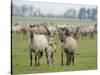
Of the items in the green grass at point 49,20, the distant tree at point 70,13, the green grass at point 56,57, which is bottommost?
the green grass at point 56,57

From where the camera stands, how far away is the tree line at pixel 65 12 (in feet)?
7.93

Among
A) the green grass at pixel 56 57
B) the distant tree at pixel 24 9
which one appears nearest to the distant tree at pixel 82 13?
the green grass at pixel 56 57

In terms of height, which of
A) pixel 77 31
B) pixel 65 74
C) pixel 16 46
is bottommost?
pixel 65 74

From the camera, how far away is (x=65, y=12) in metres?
2.61

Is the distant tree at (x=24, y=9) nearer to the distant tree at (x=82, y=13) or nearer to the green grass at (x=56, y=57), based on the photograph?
the green grass at (x=56, y=57)

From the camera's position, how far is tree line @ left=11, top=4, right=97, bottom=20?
2.42 meters

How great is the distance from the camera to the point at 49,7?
2.54 m

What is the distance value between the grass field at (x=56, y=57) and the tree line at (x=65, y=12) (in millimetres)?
60

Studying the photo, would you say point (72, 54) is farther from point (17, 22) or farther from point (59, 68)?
point (17, 22)

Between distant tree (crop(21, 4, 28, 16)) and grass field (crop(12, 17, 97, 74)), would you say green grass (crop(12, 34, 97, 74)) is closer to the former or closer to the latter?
grass field (crop(12, 17, 97, 74))

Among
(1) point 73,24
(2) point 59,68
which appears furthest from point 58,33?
(2) point 59,68

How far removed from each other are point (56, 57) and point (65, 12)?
53cm

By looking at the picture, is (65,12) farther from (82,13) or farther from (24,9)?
(24,9)

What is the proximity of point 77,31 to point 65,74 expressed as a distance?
0.52m
